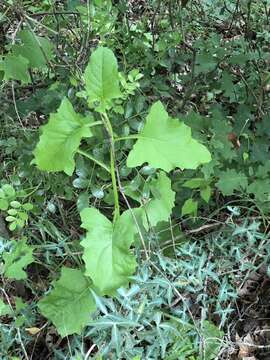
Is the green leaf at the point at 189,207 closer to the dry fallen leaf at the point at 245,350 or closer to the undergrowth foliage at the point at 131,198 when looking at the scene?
the undergrowth foliage at the point at 131,198

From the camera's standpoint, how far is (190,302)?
213 cm

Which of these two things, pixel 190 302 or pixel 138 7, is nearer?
pixel 190 302

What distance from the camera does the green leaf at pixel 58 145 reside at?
1.75m

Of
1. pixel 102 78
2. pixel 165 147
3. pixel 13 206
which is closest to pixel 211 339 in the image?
pixel 165 147

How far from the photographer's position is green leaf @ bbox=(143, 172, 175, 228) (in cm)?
200

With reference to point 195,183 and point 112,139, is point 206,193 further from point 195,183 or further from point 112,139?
point 112,139

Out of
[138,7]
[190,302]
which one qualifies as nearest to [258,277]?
[190,302]

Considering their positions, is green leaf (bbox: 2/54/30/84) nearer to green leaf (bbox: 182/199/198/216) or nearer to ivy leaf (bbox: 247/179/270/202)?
green leaf (bbox: 182/199/198/216)

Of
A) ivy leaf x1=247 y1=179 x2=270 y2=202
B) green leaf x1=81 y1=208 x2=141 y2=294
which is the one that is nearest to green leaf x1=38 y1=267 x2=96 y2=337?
green leaf x1=81 y1=208 x2=141 y2=294

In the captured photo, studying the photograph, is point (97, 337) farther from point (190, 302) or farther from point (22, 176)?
point (22, 176)

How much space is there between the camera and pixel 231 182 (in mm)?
2242

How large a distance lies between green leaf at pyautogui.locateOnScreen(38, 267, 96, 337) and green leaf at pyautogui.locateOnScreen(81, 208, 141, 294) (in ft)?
0.62

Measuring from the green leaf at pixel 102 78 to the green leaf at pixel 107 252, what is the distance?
355mm

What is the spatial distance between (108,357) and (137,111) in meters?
0.95
